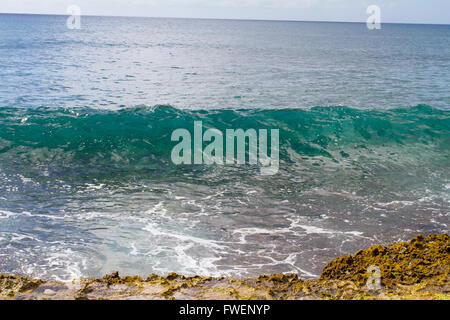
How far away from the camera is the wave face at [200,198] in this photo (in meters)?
5.68

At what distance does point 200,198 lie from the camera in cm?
798

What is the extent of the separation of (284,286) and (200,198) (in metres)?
3.96

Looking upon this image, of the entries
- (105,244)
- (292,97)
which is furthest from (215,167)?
(292,97)

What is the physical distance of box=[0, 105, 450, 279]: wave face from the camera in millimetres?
5676

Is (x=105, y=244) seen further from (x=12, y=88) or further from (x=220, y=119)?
(x=12, y=88)

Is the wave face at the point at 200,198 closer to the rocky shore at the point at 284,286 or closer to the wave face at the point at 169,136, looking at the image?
the wave face at the point at 169,136

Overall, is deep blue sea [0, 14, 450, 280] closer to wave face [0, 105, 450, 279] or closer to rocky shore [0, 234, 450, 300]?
wave face [0, 105, 450, 279]

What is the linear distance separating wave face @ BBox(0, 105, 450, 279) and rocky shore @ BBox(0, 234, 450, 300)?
870mm

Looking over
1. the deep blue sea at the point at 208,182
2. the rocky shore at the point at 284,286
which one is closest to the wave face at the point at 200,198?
the deep blue sea at the point at 208,182

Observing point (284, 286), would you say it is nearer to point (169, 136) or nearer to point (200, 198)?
point (200, 198)

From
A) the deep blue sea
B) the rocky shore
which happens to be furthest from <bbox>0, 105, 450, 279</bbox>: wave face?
the rocky shore

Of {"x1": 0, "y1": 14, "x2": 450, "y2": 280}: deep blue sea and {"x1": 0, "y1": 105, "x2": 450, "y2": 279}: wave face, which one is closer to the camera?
{"x1": 0, "y1": 105, "x2": 450, "y2": 279}: wave face

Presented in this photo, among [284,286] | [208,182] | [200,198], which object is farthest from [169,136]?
[284,286]

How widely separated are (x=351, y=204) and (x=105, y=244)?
467 cm
